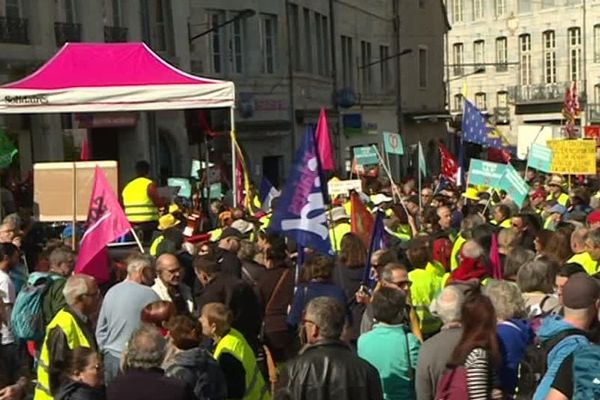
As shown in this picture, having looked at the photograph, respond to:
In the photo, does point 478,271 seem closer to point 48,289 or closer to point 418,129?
point 48,289

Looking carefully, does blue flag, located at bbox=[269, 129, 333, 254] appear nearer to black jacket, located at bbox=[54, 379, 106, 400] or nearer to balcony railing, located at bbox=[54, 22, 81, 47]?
black jacket, located at bbox=[54, 379, 106, 400]

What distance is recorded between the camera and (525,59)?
63406 mm

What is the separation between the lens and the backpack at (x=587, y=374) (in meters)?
4.48

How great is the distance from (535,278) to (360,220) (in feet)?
12.5

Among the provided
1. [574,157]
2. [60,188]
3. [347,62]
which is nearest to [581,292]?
[60,188]

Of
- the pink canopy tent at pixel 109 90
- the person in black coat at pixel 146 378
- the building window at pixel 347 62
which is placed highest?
the building window at pixel 347 62

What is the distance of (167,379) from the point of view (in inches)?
218

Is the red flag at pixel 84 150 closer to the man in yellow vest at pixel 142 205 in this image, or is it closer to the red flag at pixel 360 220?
the man in yellow vest at pixel 142 205

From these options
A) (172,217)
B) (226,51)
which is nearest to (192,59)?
(226,51)

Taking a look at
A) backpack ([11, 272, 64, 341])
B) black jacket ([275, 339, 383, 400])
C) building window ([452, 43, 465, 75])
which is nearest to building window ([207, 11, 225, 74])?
backpack ([11, 272, 64, 341])

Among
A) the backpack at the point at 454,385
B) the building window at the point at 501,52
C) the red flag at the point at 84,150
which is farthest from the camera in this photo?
the building window at the point at 501,52

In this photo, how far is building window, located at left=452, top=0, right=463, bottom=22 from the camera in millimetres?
66562

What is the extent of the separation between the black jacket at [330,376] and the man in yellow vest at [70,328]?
1.49 m

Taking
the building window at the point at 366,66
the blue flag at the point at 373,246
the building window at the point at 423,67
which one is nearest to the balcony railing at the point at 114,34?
the blue flag at the point at 373,246
